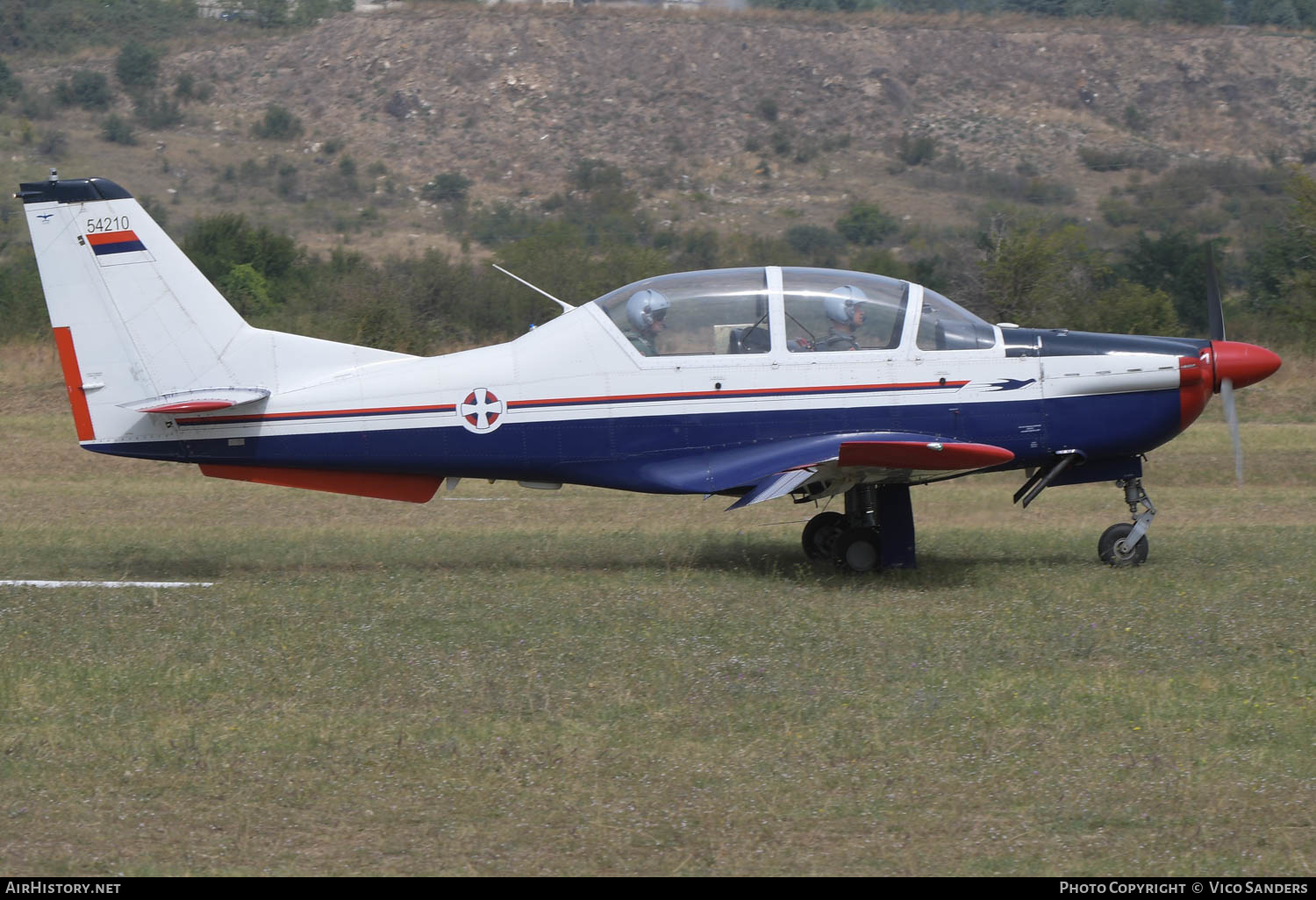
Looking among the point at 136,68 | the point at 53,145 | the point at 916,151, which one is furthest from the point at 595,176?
the point at 136,68

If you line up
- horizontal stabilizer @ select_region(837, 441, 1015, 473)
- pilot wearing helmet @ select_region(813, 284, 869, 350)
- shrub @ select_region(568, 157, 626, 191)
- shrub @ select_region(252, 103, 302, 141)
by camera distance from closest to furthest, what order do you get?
horizontal stabilizer @ select_region(837, 441, 1015, 473)
pilot wearing helmet @ select_region(813, 284, 869, 350)
shrub @ select_region(568, 157, 626, 191)
shrub @ select_region(252, 103, 302, 141)

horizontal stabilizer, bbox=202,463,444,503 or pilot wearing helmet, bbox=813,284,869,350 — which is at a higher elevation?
pilot wearing helmet, bbox=813,284,869,350

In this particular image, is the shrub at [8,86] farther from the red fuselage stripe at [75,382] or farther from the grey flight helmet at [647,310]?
the grey flight helmet at [647,310]

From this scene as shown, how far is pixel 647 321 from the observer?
10164mm

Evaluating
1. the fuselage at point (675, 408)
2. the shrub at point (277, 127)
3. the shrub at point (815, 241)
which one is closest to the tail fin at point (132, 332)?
the fuselage at point (675, 408)

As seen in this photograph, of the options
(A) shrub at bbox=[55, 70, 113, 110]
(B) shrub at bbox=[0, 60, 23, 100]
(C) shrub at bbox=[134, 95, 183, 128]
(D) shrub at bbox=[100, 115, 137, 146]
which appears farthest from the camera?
(A) shrub at bbox=[55, 70, 113, 110]

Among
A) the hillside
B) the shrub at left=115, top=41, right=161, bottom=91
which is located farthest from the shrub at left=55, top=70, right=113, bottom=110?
the shrub at left=115, top=41, right=161, bottom=91

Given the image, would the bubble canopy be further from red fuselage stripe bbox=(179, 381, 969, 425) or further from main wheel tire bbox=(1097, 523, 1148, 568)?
main wheel tire bbox=(1097, 523, 1148, 568)

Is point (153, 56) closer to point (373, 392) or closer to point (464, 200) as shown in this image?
point (464, 200)

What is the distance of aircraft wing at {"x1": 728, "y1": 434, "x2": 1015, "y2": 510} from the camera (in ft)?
30.8

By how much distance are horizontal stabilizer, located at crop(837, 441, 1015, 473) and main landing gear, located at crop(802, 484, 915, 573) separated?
2.62ft

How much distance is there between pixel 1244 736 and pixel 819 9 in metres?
73.5

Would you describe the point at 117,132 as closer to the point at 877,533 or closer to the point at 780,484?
the point at 877,533

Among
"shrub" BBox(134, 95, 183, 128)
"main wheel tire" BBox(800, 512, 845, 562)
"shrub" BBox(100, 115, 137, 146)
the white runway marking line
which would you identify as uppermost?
"shrub" BBox(134, 95, 183, 128)
